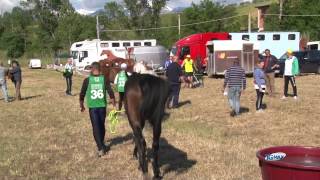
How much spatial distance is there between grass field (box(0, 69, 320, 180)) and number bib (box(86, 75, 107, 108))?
3.52 ft

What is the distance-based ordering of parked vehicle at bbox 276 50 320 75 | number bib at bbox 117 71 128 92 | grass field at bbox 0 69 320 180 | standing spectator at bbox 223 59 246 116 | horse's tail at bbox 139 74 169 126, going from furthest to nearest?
1. parked vehicle at bbox 276 50 320 75
2. standing spectator at bbox 223 59 246 116
3. number bib at bbox 117 71 128 92
4. grass field at bbox 0 69 320 180
5. horse's tail at bbox 139 74 169 126

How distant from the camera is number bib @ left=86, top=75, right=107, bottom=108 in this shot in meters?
11.0

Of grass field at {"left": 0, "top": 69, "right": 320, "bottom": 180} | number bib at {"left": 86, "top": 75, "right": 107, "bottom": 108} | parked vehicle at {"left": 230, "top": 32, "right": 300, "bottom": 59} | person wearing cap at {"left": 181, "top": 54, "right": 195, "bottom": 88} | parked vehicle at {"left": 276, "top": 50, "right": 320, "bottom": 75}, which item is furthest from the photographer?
parked vehicle at {"left": 230, "top": 32, "right": 300, "bottom": 59}

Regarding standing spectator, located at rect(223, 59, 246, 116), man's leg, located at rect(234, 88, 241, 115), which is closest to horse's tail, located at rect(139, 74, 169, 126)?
standing spectator, located at rect(223, 59, 246, 116)

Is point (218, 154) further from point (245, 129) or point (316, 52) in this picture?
point (316, 52)

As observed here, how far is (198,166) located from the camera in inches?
383

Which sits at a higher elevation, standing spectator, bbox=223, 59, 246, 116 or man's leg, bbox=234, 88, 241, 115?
standing spectator, bbox=223, 59, 246, 116

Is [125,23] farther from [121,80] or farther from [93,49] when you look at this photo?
[121,80]

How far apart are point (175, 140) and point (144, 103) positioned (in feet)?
14.1

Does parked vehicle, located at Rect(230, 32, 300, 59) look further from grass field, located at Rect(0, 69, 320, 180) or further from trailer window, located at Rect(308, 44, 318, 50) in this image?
grass field, located at Rect(0, 69, 320, 180)

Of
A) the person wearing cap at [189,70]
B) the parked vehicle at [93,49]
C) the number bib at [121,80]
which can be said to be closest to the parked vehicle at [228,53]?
the person wearing cap at [189,70]

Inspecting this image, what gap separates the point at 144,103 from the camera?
27.3 ft

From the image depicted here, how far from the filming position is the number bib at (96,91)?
36.1ft

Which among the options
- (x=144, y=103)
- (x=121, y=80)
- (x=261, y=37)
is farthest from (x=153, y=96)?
(x=261, y=37)
